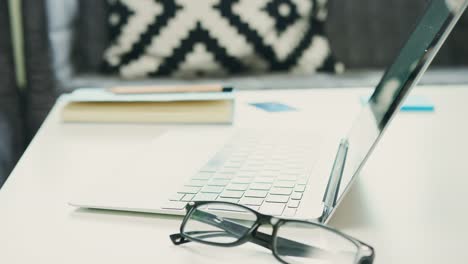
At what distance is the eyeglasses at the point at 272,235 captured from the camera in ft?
1.56

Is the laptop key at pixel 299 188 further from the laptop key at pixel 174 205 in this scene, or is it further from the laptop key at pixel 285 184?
the laptop key at pixel 174 205

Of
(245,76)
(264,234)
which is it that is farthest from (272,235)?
(245,76)

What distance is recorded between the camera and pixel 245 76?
5.11 ft

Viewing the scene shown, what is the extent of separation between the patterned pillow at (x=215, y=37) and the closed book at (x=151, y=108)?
56cm

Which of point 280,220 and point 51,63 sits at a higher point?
point 51,63

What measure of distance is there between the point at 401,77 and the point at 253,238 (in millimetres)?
224

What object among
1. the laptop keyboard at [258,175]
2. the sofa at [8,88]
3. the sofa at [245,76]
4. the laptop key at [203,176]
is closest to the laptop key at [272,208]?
the laptop keyboard at [258,175]

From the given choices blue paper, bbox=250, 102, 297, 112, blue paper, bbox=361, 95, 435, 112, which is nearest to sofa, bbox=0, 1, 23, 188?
blue paper, bbox=250, 102, 297, 112

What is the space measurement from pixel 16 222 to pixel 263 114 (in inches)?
20.4

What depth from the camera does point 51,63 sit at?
150 centimetres

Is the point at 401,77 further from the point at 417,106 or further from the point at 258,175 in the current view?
the point at 417,106

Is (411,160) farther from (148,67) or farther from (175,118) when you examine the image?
(148,67)

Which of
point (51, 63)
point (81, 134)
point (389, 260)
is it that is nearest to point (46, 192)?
point (81, 134)

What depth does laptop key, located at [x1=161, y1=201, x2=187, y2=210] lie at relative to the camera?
0.58 metres
